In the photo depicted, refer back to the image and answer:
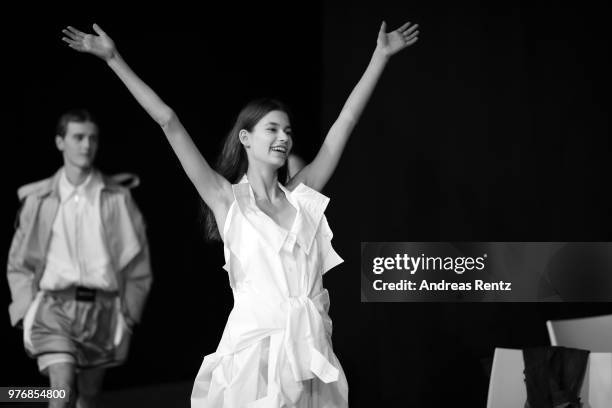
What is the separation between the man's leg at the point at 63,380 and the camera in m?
4.10

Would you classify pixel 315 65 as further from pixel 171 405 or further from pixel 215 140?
pixel 171 405

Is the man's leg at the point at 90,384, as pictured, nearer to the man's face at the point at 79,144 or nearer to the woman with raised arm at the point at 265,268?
the man's face at the point at 79,144

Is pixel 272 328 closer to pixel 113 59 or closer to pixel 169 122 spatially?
pixel 169 122

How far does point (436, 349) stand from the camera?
4.62 meters

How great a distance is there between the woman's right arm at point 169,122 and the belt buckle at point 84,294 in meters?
1.87

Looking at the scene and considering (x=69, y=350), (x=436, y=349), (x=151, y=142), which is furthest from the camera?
(x=151, y=142)

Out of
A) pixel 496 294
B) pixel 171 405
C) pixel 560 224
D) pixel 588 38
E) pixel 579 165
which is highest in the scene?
pixel 588 38

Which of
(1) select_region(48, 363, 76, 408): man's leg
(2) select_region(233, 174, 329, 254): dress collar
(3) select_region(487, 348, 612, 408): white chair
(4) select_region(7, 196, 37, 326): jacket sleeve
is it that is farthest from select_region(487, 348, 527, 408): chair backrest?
(4) select_region(7, 196, 37, 326): jacket sleeve

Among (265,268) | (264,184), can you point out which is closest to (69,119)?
(264,184)

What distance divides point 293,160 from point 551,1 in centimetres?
154

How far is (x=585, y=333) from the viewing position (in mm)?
4105

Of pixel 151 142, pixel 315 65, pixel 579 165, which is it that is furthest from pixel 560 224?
pixel 151 142

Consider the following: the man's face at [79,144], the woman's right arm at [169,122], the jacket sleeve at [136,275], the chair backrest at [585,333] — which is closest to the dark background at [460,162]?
the chair backrest at [585,333]

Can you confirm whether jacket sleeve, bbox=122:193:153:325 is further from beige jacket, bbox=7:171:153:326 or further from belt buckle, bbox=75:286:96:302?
belt buckle, bbox=75:286:96:302
